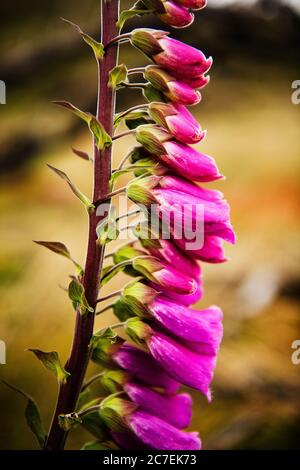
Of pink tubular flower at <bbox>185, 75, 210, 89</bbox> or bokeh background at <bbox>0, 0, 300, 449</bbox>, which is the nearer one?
pink tubular flower at <bbox>185, 75, 210, 89</bbox>

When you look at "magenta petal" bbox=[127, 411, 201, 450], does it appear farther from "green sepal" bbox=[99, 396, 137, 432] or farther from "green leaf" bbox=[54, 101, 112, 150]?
"green leaf" bbox=[54, 101, 112, 150]

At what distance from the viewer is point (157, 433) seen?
0.47 metres

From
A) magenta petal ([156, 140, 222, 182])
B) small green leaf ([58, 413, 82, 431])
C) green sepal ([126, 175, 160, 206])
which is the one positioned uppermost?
magenta petal ([156, 140, 222, 182])

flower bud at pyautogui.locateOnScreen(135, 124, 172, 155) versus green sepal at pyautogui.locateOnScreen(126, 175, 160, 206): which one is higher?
flower bud at pyautogui.locateOnScreen(135, 124, 172, 155)

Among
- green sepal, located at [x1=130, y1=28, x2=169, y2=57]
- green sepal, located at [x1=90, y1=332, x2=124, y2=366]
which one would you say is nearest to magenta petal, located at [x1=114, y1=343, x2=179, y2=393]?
green sepal, located at [x1=90, y1=332, x2=124, y2=366]

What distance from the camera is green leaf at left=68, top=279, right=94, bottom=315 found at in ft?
1.43

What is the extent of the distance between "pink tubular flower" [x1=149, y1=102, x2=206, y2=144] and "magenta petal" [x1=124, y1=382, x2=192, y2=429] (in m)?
0.19

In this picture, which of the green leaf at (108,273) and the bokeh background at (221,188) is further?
the bokeh background at (221,188)

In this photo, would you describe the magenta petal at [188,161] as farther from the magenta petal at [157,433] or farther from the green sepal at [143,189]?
the magenta petal at [157,433]

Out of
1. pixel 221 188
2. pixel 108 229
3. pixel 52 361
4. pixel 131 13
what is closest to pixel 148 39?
pixel 131 13

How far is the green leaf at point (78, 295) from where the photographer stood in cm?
44

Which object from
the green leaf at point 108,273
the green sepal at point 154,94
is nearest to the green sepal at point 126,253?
the green leaf at point 108,273

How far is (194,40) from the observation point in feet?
3.05

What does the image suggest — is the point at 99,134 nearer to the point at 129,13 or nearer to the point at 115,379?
the point at 129,13
